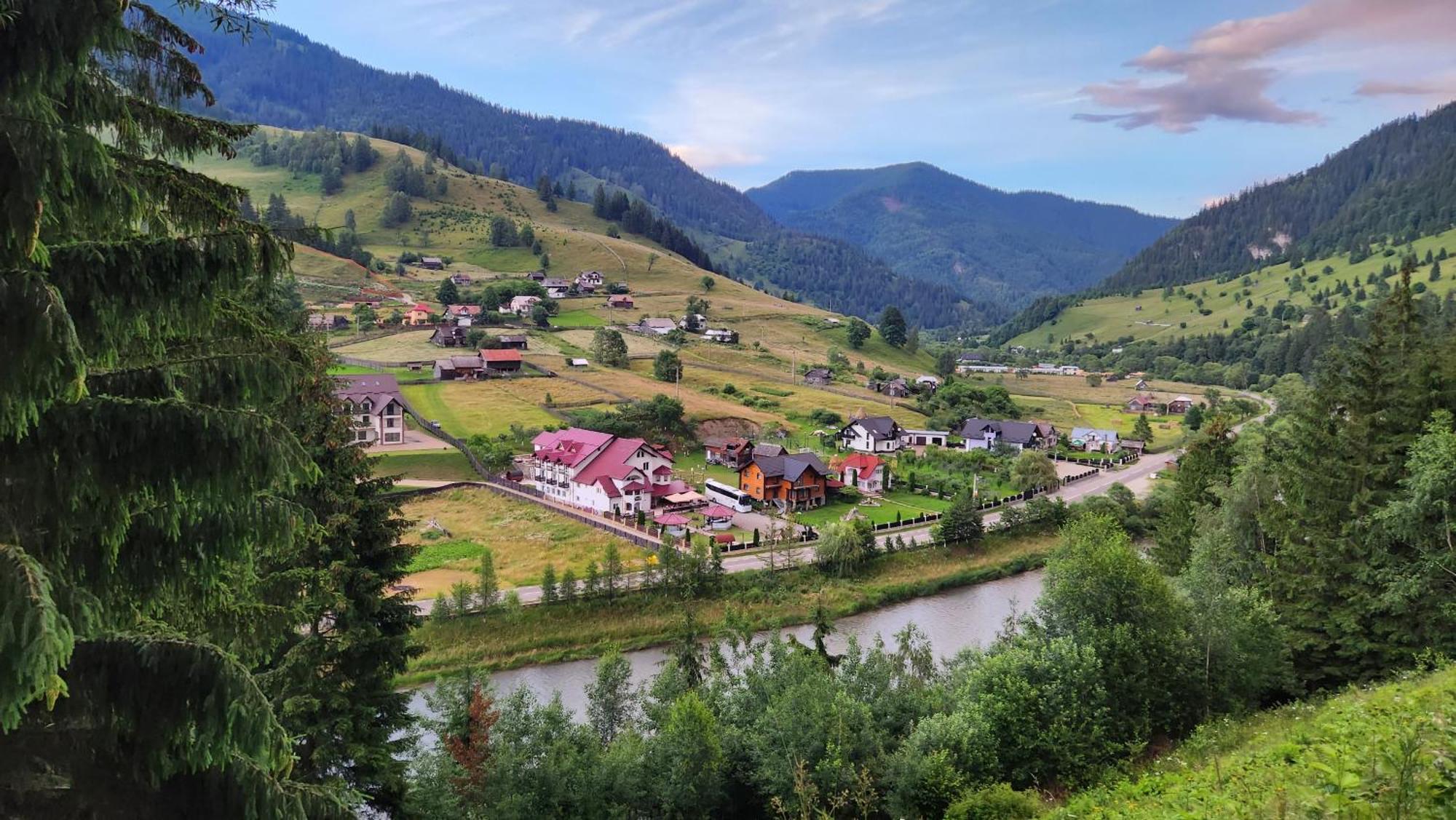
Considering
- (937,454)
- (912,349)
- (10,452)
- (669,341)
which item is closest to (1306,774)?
(10,452)

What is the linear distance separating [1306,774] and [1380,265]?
209204mm

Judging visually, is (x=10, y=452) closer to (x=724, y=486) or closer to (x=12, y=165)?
(x=12, y=165)

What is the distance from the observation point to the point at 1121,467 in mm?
68000

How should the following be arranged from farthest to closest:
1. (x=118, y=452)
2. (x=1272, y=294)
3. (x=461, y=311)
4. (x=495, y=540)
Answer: (x=1272, y=294), (x=461, y=311), (x=495, y=540), (x=118, y=452)

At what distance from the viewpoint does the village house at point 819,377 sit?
90.7 metres

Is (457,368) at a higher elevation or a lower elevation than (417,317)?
lower

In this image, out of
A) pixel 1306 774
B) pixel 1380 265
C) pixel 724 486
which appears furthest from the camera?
pixel 1380 265

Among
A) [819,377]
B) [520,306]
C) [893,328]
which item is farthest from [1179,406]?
[520,306]

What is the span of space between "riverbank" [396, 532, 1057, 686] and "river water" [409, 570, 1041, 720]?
0.52 metres

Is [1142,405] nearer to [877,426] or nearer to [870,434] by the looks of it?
[877,426]

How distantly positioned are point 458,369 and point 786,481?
4084cm

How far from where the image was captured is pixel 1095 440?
76.7 metres

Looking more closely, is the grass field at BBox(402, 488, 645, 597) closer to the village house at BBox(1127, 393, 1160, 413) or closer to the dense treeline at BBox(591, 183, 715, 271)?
the village house at BBox(1127, 393, 1160, 413)

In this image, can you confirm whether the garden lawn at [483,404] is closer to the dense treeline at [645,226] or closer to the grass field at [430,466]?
the grass field at [430,466]
